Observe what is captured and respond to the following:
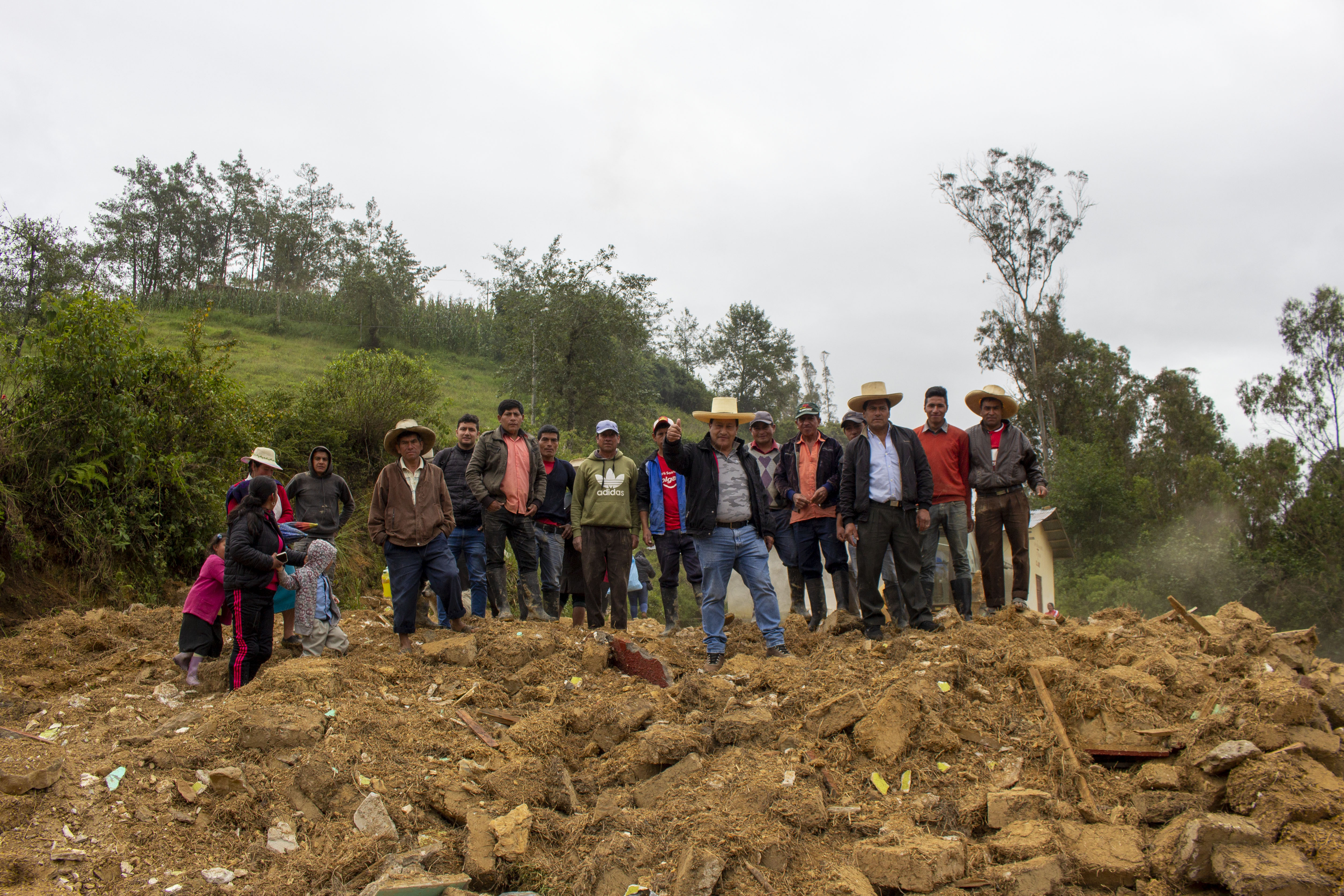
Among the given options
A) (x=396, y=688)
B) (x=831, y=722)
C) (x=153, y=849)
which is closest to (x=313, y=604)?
(x=396, y=688)

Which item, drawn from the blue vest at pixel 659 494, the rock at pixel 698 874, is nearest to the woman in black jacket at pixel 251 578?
the blue vest at pixel 659 494

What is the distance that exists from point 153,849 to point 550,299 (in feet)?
87.3

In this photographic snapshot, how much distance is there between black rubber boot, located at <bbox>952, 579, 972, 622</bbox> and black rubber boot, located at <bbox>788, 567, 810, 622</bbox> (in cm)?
143

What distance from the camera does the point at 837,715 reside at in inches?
186

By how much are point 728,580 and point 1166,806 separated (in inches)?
121

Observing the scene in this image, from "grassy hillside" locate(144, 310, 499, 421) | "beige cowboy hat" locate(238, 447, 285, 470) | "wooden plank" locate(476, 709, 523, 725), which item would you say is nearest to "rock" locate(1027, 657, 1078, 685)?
"wooden plank" locate(476, 709, 523, 725)

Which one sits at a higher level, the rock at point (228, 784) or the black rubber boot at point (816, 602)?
the black rubber boot at point (816, 602)

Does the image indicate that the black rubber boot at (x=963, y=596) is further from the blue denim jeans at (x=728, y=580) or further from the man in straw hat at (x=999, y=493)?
the blue denim jeans at (x=728, y=580)

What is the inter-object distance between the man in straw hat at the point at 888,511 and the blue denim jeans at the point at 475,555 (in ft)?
11.6

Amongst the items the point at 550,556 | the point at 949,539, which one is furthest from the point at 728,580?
the point at 550,556

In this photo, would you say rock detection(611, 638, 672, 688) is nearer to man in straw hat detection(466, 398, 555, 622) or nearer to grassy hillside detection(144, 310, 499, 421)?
man in straw hat detection(466, 398, 555, 622)

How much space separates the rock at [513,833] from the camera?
388 centimetres

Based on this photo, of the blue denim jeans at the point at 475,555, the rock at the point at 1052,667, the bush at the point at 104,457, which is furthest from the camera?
the bush at the point at 104,457

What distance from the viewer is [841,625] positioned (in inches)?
262
